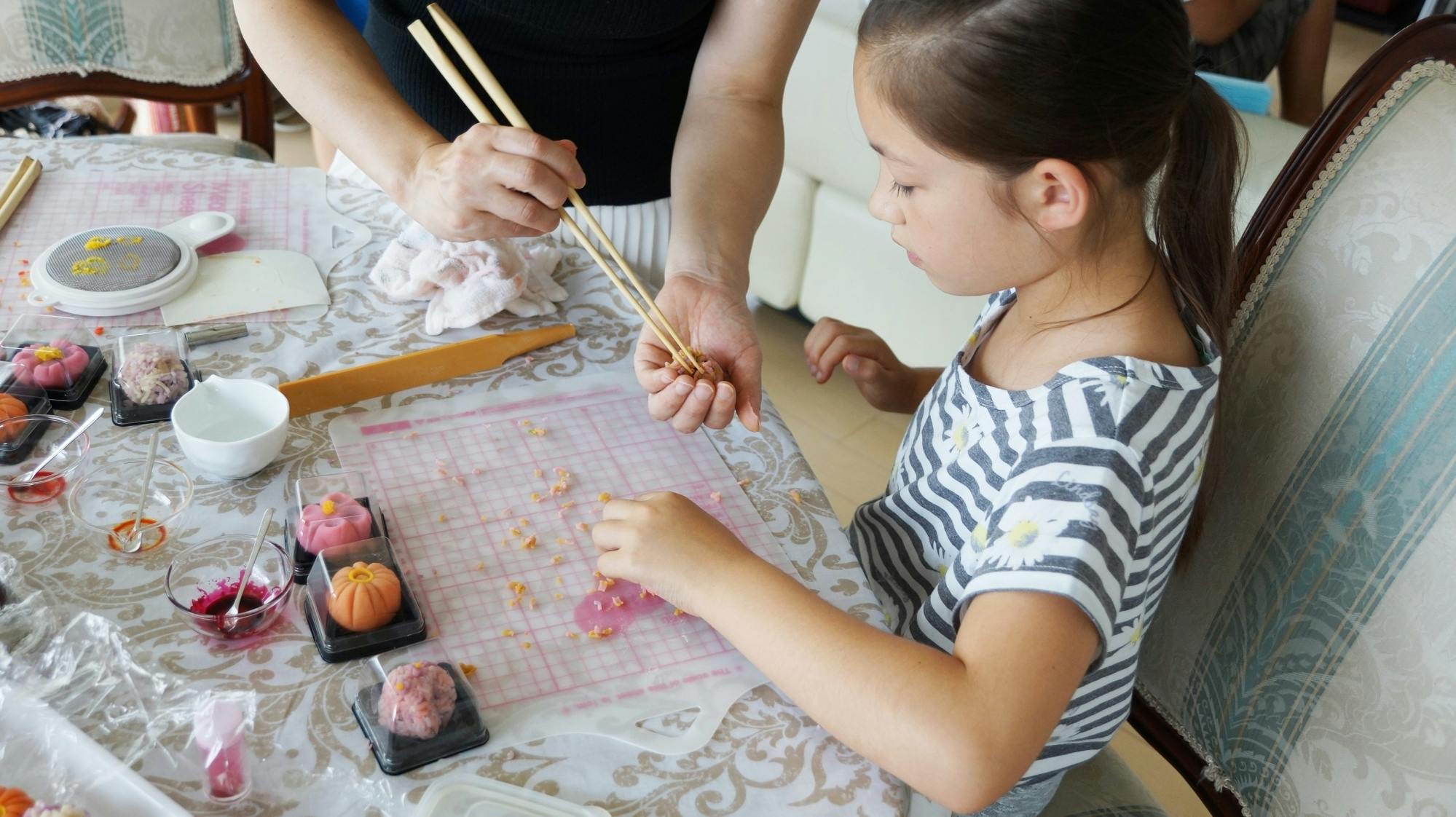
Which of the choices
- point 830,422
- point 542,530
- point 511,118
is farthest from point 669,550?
point 830,422

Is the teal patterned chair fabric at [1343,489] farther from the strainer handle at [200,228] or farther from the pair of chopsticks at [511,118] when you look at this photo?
the strainer handle at [200,228]

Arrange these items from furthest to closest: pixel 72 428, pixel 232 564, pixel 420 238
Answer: pixel 420 238 < pixel 72 428 < pixel 232 564


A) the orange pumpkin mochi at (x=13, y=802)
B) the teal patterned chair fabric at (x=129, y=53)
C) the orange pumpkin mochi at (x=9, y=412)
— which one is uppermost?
the orange pumpkin mochi at (x=13, y=802)

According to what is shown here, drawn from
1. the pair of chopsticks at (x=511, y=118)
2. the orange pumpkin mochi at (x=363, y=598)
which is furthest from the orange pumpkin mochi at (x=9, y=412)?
the pair of chopsticks at (x=511, y=118)

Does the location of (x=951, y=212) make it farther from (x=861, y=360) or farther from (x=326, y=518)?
(x=326, y=518)

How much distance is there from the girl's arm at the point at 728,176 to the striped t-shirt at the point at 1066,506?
200 mm

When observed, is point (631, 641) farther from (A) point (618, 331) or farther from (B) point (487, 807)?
(A) point (618, 331)

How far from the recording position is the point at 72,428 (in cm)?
92

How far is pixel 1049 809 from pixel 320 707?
0.71 meters

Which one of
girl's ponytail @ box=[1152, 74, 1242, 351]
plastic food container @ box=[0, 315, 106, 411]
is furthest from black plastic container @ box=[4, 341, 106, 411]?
girl's ponytail @ box=[1152, 74, 1242, 351]

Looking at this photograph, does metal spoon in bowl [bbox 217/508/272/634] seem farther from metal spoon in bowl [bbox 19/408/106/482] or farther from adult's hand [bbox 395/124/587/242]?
adult's hand [bbox 395/124/587/242]

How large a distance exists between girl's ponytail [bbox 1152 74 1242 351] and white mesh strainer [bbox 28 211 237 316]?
0.93 m

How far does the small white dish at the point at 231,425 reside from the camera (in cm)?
88

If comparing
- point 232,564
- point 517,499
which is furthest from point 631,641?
point 232,564
